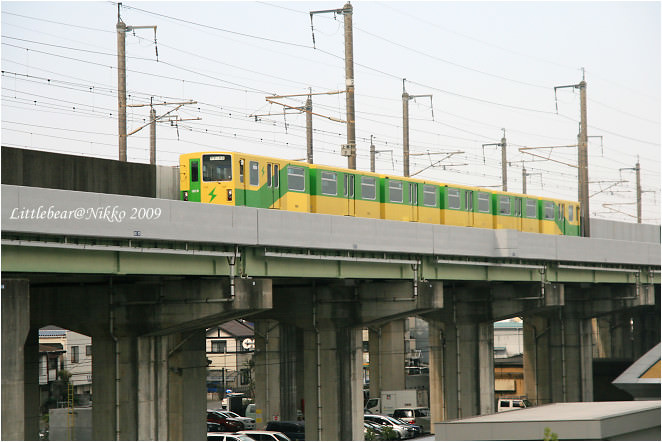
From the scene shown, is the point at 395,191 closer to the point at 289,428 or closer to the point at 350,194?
the point at 350,194

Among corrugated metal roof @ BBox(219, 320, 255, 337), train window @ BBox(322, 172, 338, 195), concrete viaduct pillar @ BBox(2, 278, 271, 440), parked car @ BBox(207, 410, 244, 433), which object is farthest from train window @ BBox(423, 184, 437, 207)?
corrugated metal roof @ BBox(219, 320, 255, 337)

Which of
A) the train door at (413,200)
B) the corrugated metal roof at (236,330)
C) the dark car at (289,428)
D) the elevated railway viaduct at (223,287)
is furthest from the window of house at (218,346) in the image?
the train door at (413,200)

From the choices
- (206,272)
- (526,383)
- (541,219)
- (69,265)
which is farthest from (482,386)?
(69,265)

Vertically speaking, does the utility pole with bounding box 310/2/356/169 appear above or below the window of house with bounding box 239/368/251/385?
above

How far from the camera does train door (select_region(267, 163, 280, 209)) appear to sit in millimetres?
36519

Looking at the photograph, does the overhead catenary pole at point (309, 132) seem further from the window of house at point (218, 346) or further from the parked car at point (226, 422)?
the window of house at point (218, 346)

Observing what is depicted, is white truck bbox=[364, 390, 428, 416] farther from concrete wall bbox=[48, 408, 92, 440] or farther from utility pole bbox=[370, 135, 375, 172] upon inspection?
concrete wall bbox=[48, 408, 92, 440]

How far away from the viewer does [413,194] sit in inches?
1784

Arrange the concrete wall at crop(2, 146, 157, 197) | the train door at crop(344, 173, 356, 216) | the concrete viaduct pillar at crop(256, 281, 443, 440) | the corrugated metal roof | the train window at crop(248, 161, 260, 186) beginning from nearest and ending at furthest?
1. the concrete wall at crop(2, 146, 157, 197)
2. the train window at crop(248, 161, 260, 186)
3. the train door at crop(344, 173, 356, 216)
4. the concrete viaduct pillar at crop(256, 281, 443, 440)
5. the corrugated metal roof

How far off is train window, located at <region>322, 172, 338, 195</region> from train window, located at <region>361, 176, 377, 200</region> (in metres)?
1.98

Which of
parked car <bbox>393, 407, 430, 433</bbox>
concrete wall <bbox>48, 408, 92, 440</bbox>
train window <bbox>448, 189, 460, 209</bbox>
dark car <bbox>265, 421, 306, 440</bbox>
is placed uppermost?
train window <bbox>448, 189, 460, 209</bbox>

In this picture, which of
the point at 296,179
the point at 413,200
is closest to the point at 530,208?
the point at 413,200

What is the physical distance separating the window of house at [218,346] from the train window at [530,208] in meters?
52.9

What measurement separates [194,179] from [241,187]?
1785mm
